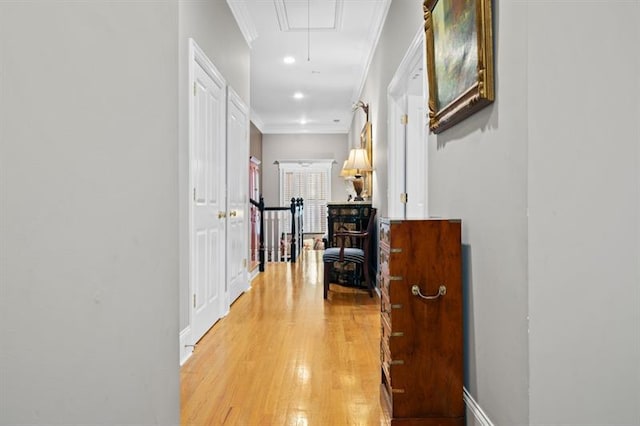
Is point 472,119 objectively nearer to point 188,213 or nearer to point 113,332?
point 113,332

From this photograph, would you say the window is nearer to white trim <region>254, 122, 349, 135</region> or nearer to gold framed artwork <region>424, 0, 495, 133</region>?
white trim <region>254, 122, 349, 135</region>

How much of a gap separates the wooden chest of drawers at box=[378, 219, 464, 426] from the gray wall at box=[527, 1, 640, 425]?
0.56m

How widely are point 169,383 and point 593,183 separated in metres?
1.36

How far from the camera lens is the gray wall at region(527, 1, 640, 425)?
1.37m

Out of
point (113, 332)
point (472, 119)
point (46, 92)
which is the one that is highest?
point (472, 119)

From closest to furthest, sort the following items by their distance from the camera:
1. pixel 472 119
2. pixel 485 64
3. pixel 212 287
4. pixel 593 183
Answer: pixel 593 183
pixel 485 64
pixel 472 119
pixel 212 287

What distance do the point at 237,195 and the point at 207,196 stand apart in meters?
1.15

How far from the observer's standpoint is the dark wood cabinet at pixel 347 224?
5.44 meters

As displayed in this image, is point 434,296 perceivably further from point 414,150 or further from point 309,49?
point 309,49

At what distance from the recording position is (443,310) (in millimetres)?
1918

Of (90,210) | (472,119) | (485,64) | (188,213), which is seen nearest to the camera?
(90,210)

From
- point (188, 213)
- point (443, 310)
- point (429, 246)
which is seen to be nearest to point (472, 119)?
point (429, 246)

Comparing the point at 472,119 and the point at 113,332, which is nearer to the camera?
the point at 113,332

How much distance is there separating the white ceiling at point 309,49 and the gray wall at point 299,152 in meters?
1.71
